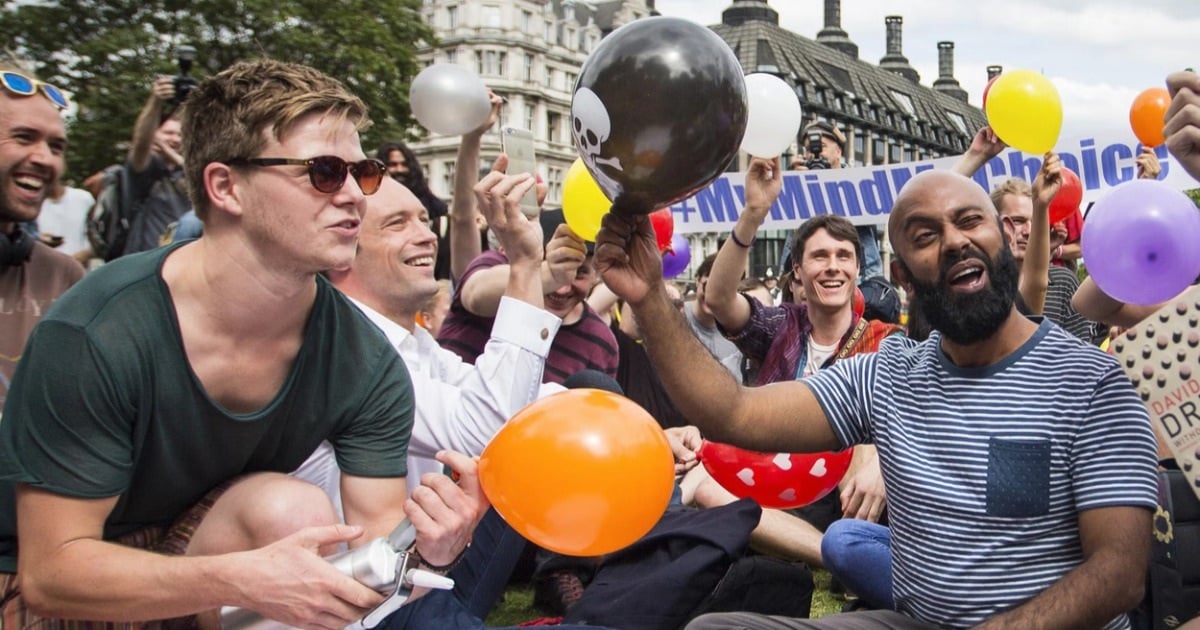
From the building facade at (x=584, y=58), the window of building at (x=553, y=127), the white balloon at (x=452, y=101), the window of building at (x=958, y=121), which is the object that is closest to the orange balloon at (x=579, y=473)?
the white balloon at (x=452, y=101)

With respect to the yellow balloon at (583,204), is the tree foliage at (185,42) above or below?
above

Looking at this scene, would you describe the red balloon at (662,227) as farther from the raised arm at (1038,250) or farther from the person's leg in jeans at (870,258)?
the raised arm at (1038,250)

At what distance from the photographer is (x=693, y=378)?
8.71 ft

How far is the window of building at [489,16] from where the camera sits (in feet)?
200

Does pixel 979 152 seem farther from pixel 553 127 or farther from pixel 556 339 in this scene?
pixel 553 127

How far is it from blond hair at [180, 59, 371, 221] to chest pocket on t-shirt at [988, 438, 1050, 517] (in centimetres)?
176

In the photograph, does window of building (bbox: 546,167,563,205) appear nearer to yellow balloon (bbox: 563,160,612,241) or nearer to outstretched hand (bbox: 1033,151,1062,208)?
yellow balloon (bbox: 563,160,612,241)

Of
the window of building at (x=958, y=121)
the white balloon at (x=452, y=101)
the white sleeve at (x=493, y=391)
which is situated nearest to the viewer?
the white sleeve at (x=493, y=391)

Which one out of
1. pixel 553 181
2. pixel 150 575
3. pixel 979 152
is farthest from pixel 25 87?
pixel 553 181

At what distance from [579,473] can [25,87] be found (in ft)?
7.36

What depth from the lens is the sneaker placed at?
423 centimetres

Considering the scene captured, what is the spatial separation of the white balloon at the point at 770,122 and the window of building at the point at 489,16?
5863 centimetres

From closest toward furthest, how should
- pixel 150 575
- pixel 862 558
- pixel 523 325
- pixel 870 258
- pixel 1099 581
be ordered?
1. pixel 150 575
2. pixel 1099 581
3. pixel 523 325
4. pixel 862 558
5. pixel 870 258

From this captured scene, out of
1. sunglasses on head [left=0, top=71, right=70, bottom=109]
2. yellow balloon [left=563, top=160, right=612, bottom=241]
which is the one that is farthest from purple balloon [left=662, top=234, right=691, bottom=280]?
sunglasses on head [left=0, top=71, right=70, bottom=109]
